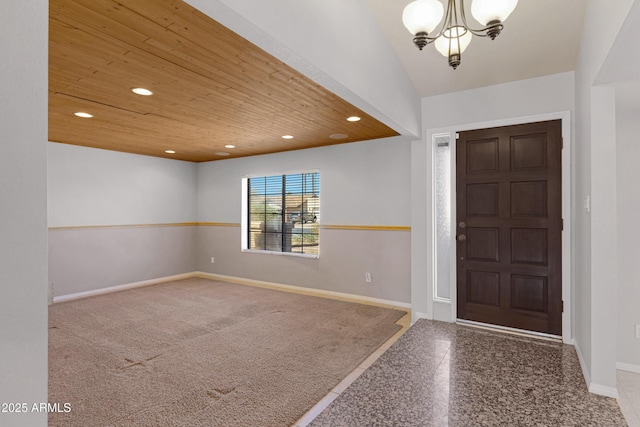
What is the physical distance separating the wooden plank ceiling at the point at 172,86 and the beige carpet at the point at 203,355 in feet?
7.70

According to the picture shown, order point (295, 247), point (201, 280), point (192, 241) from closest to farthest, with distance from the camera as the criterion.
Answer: point (295, 247), point (201, 280), point (192, 241)

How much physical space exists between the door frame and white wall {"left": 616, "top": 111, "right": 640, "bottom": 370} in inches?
14.6

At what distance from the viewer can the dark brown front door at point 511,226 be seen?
10.6 feet

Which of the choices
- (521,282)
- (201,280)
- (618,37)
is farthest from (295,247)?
(618,37)

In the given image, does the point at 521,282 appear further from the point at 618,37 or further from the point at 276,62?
the point at 276,62

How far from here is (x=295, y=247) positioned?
5.68 meters

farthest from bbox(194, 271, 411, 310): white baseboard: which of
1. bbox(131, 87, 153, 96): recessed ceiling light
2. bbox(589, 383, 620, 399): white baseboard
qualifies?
bbox(131, 87, 153, 96): recessed ceiling light

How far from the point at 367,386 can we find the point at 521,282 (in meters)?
2.04

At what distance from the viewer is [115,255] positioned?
559 cm

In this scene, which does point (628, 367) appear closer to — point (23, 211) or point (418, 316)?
point (418, 316)

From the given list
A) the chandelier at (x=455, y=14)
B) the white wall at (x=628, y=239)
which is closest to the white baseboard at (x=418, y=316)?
the white wall at (x=628, y=239)

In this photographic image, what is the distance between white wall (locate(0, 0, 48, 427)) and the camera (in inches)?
31.6

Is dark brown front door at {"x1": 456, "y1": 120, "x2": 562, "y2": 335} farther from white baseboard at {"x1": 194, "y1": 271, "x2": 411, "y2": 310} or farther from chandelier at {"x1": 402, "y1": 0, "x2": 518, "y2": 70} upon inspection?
chandelier at {"x1": 402, "y1": 0, "x2": 518, "y2": 70}

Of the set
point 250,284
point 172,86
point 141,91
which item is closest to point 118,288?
point 250,284
